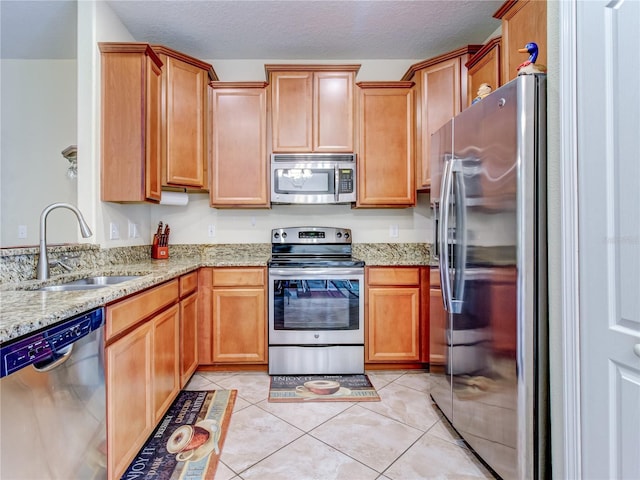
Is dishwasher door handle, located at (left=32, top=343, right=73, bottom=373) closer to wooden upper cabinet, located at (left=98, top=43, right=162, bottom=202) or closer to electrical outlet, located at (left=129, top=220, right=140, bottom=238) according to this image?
wooden upper cabinet, located at (left=98, top=43, right=162, bottom=202)

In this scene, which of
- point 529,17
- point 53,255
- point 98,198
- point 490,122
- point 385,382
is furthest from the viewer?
point 385,382

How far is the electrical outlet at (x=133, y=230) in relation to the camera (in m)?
2.56

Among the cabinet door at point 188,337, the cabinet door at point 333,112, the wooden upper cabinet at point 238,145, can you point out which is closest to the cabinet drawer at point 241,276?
the cabinet door at point 188,337

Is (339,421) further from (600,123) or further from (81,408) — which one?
(600,123)

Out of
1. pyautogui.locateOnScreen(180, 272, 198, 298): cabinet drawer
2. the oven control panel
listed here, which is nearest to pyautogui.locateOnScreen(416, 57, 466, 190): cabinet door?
the oven control panel

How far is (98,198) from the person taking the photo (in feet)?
7.02

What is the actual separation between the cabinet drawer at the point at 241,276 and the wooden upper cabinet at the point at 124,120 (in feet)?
2.72

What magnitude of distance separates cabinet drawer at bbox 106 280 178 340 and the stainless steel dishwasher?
0.08 m

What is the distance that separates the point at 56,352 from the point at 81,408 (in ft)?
0.89

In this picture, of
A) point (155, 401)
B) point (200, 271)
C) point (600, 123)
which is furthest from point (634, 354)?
point (200, 271)

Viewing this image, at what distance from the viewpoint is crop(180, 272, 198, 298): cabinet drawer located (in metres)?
2.13

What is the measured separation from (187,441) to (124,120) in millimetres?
2028

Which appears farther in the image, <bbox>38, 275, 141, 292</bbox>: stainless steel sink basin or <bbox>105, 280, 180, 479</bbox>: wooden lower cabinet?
<bbox>38, 275, 141, 292</bbox>: stainless steel sink basin

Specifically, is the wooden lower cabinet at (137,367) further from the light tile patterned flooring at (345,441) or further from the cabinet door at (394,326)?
the cabinet door at (394,326)
